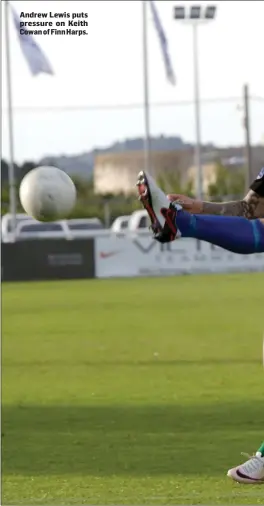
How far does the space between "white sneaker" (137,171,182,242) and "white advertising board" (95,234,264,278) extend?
79.2ft

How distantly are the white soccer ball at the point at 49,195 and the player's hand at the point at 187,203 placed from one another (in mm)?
609

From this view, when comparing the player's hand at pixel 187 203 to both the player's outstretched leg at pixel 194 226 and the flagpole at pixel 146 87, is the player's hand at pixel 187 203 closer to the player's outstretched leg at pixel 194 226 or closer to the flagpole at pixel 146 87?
the player's outstretched leg at pixel 194 226

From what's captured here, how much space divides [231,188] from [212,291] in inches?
1477

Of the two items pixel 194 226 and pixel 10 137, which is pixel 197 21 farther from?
pixel 194 226

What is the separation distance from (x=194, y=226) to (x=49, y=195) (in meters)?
0.94

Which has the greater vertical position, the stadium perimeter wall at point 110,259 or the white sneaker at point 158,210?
the white sneaker at point 158,210

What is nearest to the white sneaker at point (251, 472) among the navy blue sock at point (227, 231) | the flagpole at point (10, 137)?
the navy blue sock at point (227, 231)

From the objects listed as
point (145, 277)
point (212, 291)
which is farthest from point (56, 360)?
point (145, 277)

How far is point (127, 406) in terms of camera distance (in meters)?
10.6

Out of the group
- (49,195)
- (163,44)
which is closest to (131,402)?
(49,195)

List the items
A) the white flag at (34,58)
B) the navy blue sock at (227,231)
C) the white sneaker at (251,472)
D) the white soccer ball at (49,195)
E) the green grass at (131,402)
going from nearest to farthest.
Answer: the navy blue sock at (227,231), the white sneaker at (251,472), the white soccer ball at (49,195), the green grass at (131,402), the white flag at (34,58)

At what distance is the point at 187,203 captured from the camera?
23.0 ft

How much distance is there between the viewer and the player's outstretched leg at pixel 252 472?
6980 mm

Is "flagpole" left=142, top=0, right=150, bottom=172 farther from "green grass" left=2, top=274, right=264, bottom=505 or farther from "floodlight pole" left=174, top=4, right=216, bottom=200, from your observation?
"green grass" left=2, top=274, right=264, bottom=505
